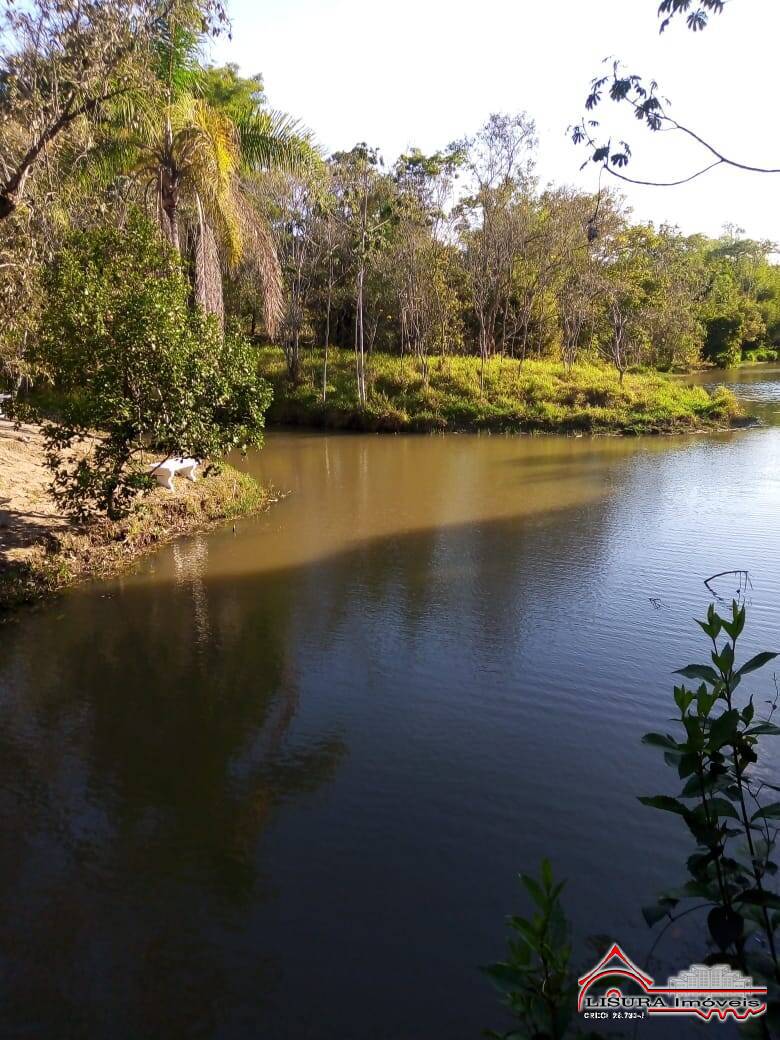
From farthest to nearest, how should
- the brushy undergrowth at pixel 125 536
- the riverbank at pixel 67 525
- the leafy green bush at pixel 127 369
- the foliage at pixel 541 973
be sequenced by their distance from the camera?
1. the leafy green bush at pixel 127 369
2. the riverbank at pixel 67 525
3. the brushy undergrowth at pixel 125 536
4. the foliage at pixel 541 973

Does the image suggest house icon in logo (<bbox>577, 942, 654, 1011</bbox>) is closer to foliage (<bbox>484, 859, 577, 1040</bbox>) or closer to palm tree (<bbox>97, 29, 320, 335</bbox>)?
foliage (<bbox>484, 859, 577, 1040</bbox>)

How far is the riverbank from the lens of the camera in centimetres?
934

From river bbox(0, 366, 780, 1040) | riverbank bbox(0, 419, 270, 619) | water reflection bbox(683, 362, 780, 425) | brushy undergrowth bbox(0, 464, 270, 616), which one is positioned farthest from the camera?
water reflection bbox(683, 362, 780, 425)

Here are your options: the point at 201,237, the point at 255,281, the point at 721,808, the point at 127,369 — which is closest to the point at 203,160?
the point at 201,237

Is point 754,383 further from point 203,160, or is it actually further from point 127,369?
point 127,369

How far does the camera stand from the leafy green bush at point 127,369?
9547 millimetres

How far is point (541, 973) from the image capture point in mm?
2143

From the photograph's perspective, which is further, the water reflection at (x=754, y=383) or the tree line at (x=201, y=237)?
the water reflection at (x=754, y=383)

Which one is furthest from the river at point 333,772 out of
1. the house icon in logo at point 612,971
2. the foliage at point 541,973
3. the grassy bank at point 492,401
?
the grassy bank at point 492,401

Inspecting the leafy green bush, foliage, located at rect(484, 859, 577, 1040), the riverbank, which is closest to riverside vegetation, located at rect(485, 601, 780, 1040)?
foliage, located at rect(484, 859, 577, 1040)

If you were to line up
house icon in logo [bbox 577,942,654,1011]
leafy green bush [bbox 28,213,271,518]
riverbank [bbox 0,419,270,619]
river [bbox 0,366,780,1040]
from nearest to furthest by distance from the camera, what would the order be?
house icon in logo [bbox 577,942,654,1011]
river [bbox 0,366,780,1040]
riverbank [bbox 0,419,270,619]
leafy green bush [bbox 28,213,271,518]

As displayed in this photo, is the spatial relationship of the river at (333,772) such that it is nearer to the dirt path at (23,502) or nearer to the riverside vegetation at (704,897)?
the riverside vegetation at (704,897)

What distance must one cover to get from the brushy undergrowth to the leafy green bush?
49 centimetres

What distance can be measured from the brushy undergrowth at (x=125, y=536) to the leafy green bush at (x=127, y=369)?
0.49 m
